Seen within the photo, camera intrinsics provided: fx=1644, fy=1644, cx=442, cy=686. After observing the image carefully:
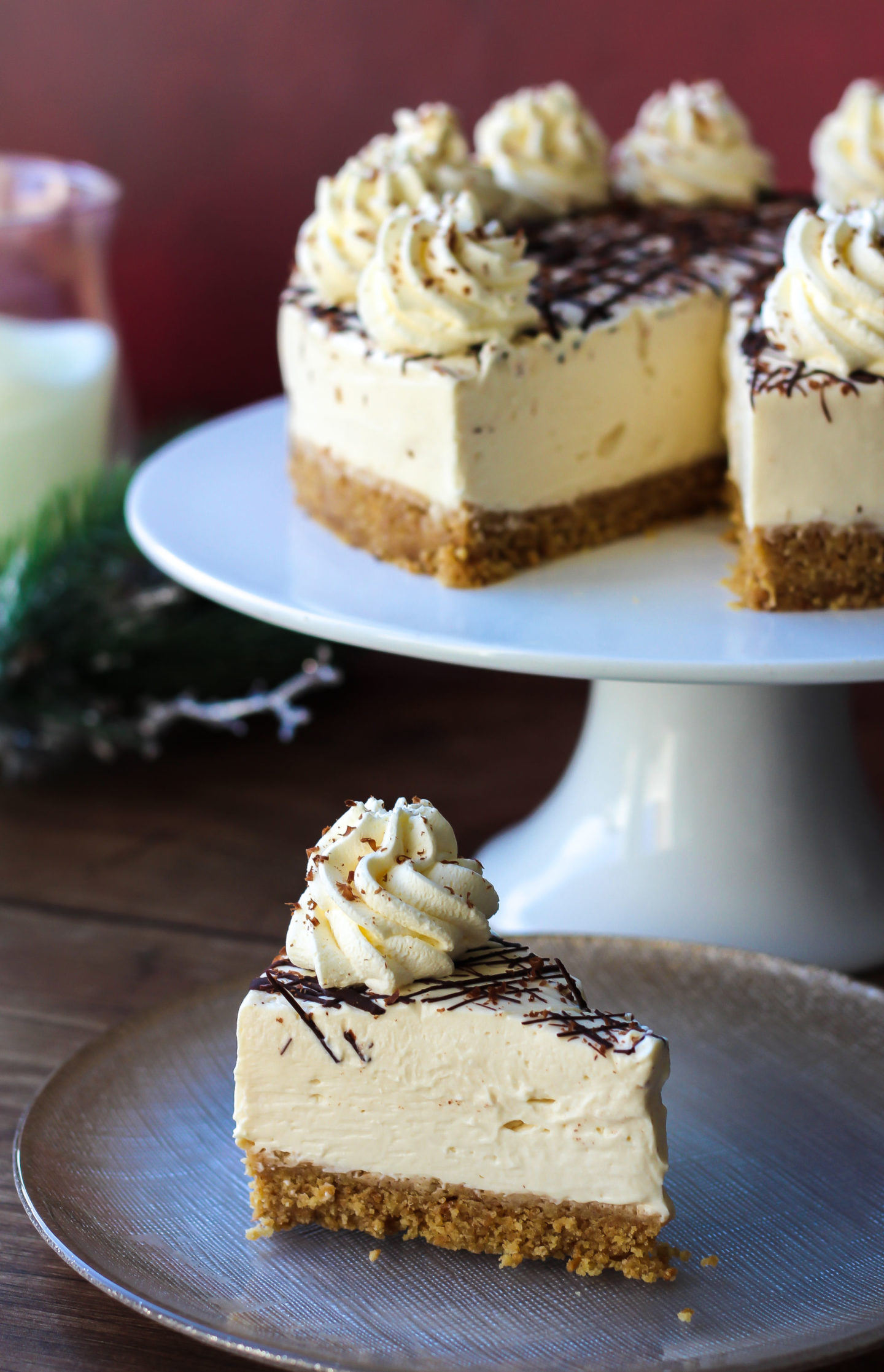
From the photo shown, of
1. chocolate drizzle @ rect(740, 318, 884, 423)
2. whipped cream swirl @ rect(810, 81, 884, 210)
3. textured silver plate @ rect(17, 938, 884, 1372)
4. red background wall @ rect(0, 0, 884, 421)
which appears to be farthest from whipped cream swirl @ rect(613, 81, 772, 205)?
textured silver plate @ rect(17, 938, 884, 1372)

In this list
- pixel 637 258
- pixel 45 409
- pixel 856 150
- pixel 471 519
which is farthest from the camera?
pixel 45 409

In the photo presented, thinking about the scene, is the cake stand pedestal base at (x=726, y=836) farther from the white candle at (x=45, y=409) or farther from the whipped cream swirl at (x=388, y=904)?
the white candle at (x=45, y=409)

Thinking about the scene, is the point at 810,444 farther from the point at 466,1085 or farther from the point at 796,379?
the point at 466,1085

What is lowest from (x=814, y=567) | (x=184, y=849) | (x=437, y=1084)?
(x=184, y=849)

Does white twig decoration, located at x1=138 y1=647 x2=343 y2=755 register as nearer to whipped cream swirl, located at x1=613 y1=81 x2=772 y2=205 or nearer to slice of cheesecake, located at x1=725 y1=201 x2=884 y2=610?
slice of cheesecake, located at x1=725 y1=201 x2=884 y2=610

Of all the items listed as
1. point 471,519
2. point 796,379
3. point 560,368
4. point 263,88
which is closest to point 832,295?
point 796,379

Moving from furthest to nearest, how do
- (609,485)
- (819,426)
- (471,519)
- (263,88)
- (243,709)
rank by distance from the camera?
(263,88)
(243,709)
(609,485)
(471,519)
(819,426)
